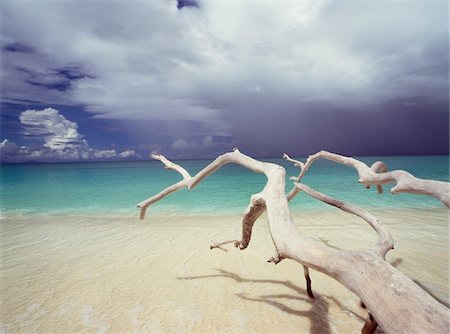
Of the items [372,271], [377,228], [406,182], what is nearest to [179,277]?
[377,228]

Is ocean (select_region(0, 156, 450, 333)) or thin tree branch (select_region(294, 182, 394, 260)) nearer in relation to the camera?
thin tree branch (select_region(294, 182, 394, 260))

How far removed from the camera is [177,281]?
6133 mm

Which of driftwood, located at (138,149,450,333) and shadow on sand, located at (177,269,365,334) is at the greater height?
driftwood, located at (138,149,450,333)

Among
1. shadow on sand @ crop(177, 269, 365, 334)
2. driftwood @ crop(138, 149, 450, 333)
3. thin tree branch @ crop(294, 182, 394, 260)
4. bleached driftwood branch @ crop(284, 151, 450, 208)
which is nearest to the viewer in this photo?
driftwood @ crop(138, 149, 450, 333)

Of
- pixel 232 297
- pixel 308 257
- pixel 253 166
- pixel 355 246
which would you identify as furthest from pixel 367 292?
pixel 355 246

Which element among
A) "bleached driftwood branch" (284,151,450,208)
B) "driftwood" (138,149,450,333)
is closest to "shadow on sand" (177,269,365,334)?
"driftwood" (138,149,450,333)

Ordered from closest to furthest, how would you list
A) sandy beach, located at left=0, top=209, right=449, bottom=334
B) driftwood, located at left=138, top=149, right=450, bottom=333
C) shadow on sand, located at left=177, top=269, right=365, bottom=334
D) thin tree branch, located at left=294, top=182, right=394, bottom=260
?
driftwood, located at left=138, top=149, right=450, bottom=333 → thin tree branch, located at left=294, top=182, right=394, bottom=260 → shadow on sand, located at left=177, top=269, right=365, bottom=334 → sandy beach, located at left=0, top=209, right=449, bottom=334

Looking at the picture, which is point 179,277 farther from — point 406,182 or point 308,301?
point 406,182

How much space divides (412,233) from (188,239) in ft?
28.5

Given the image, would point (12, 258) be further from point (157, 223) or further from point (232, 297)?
point (232, 297)

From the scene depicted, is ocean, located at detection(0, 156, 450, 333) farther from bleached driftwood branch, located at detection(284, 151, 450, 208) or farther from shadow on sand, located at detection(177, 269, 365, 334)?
bleached driftwood branch, located at detection(284, 151, 450, 208)

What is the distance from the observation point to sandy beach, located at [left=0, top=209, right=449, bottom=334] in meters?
4.59

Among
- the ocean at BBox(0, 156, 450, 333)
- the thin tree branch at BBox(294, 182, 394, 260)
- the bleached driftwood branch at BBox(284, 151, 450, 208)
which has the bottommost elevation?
the ocean at BBox(0, 156, 450, 333)

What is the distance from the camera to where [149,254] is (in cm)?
800
